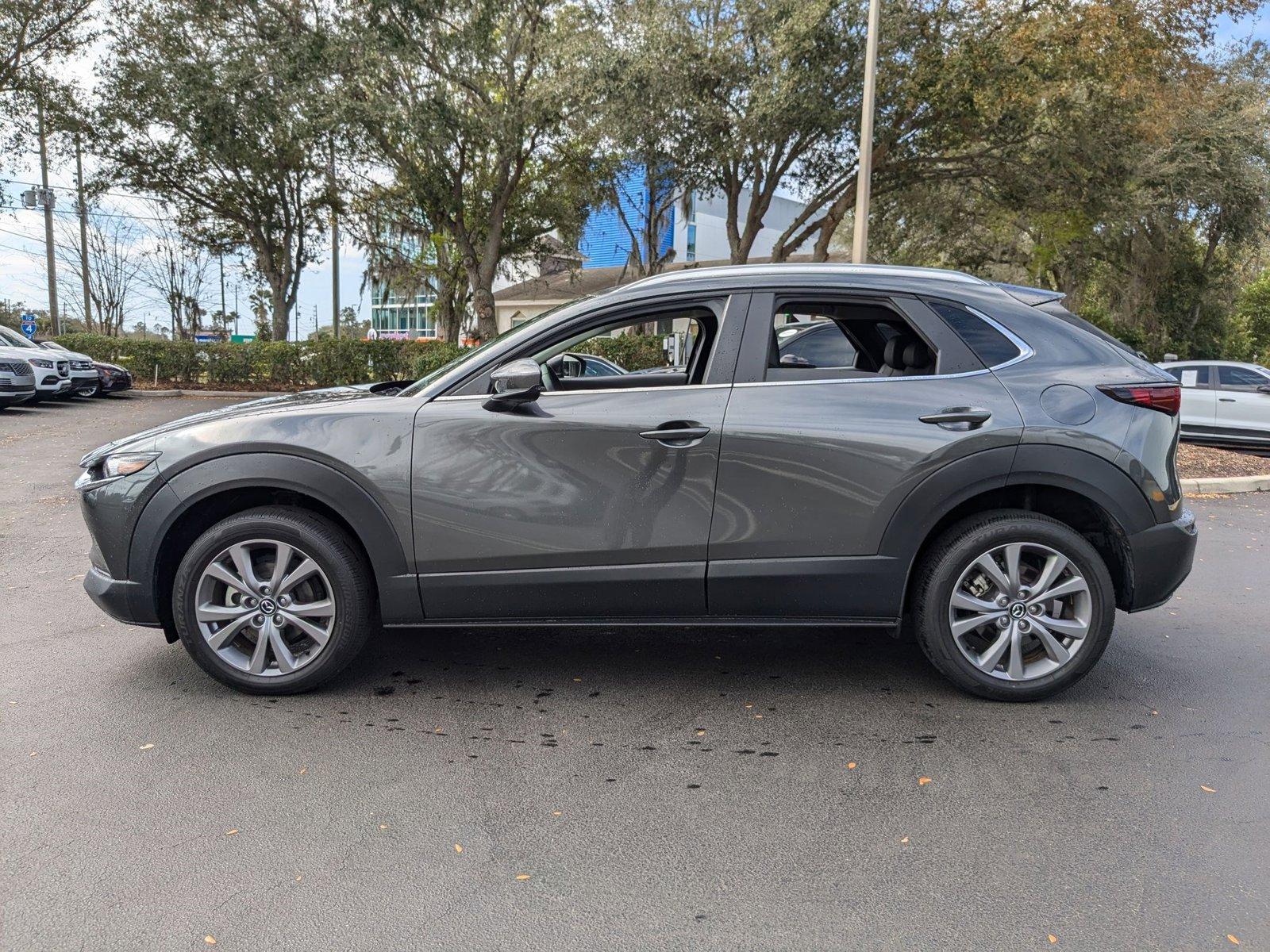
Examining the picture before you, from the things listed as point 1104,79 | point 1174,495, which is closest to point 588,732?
point 1174,495

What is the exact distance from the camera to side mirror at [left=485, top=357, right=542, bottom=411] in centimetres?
391

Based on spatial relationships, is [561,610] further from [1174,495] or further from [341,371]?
[341,371]

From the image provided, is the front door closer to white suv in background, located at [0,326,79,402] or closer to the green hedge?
white suv in background, located at [0,326,79,402]

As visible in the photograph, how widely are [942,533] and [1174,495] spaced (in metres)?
1.02

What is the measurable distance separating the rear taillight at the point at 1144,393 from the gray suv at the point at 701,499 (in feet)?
0.03

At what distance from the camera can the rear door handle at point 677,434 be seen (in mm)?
3939

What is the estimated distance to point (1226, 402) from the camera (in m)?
14.8

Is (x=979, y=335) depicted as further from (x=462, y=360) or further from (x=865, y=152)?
(x=865, y=152)

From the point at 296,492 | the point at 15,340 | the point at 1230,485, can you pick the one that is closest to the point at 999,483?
the point at 296,492

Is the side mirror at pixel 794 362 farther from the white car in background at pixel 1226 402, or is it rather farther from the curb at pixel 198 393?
the curb at pixel 198 393

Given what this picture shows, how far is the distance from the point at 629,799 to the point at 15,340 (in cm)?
2181

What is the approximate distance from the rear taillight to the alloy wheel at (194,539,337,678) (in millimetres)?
3367

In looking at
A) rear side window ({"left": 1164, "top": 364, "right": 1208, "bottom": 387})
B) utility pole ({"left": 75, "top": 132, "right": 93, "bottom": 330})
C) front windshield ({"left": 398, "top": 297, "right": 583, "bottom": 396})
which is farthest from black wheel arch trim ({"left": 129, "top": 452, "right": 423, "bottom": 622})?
utility pole ({"left": 75, "top": 132, "right": 93, "bottom": 330})

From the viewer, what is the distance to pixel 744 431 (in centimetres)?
396
